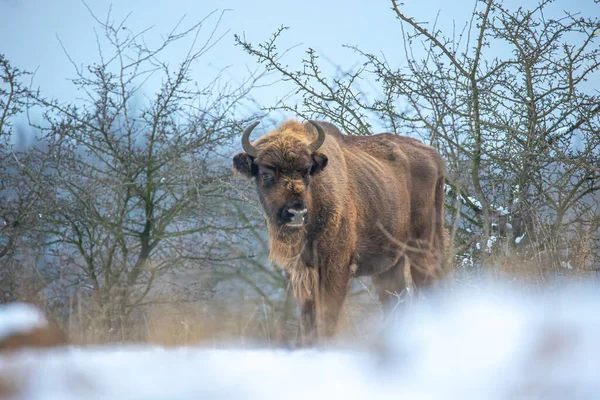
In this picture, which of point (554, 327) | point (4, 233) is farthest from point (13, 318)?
point (4, 233)

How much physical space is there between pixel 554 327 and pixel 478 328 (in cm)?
35

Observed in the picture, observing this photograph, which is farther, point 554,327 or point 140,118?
point 140,118

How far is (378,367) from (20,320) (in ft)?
6.87

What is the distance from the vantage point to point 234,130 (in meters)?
9.76

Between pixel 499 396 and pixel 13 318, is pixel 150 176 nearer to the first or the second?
pixel 13 318

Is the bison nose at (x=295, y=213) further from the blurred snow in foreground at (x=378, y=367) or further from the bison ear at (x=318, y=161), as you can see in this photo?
the blurred snow in foreground at (x=378, y=367)

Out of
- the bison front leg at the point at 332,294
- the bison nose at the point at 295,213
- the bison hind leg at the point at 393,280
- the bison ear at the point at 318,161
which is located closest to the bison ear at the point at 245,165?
the bison ear at the point at 318,161

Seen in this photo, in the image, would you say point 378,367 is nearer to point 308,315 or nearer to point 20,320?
point 20,320

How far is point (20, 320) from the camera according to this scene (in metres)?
3.49

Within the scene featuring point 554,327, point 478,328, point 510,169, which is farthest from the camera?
point 510,169

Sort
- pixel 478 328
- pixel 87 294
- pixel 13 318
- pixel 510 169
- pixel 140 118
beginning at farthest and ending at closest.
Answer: pixel 140 118 → pixel 510 169 → pixel 87 294 → pixel 13 318 → pixel 478 328

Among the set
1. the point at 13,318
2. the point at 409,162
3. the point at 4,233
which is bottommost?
the point at 13,318

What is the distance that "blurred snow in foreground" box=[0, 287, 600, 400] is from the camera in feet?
7.65

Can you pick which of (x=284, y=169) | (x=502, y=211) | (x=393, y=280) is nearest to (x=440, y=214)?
(x=502, y=211)
